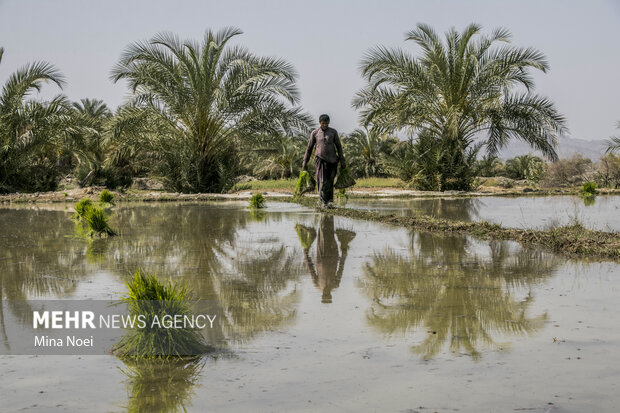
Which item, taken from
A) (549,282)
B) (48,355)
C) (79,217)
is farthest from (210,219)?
(48,355)

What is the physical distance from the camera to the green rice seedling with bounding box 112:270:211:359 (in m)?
3.98

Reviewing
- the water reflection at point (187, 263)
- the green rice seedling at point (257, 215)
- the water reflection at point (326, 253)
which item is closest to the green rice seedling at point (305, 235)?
the water reflection at point (326, 253)

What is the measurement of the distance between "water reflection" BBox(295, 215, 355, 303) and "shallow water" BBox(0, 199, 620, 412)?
0.14 ft

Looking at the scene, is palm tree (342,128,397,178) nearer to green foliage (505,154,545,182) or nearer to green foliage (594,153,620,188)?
green foliage (505,154,545,182)

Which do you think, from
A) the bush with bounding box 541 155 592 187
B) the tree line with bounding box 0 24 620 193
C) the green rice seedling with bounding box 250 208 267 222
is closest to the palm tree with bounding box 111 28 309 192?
the tree line with bounding box 0 24 620 193

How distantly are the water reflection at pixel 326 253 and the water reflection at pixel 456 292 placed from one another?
1.05ft

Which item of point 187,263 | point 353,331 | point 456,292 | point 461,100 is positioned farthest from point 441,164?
point 353,331

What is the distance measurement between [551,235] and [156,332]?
5.72 metres

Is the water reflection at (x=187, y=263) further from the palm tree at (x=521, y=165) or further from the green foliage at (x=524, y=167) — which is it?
the palm tree at (x=521, y=165)

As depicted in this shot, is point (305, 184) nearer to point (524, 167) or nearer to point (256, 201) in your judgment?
point (256, 201)

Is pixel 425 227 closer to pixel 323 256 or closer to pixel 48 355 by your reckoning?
pixel 323 256

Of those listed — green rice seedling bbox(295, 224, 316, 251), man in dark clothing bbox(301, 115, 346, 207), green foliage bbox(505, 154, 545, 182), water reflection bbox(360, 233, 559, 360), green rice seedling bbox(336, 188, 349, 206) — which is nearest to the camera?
water reflection bbox(360, 233, 559, 360)

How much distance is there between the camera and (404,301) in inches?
209

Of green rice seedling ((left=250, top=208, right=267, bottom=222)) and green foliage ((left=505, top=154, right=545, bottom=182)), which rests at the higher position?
green foliage ((left=505, top=154, right=545, bottom=182))
